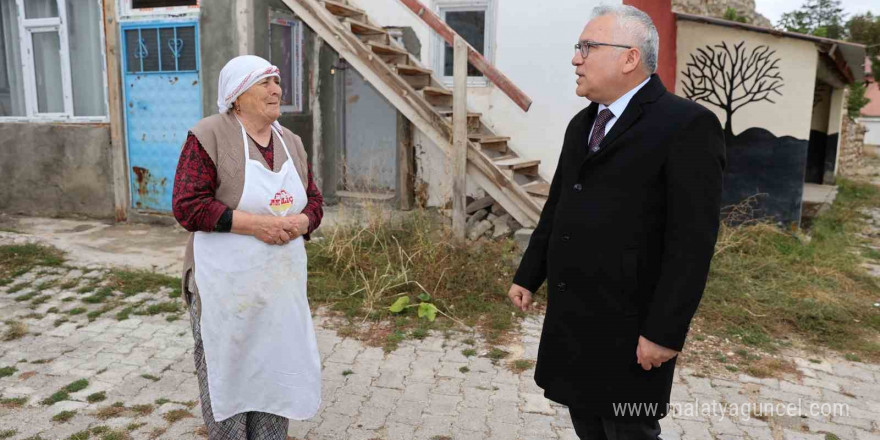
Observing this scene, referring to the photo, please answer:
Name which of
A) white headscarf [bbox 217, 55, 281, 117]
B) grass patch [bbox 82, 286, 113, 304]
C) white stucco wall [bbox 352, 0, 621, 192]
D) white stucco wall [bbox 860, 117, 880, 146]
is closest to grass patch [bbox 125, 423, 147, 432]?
white headscarf [bbox 217, 55, 281, 117]

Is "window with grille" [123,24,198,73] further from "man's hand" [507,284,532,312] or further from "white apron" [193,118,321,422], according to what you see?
"man's hand" [507,284,532,312]

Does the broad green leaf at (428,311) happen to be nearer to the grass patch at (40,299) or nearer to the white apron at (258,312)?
the white apron at (258,312)

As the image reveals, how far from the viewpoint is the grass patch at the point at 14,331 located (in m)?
4.60

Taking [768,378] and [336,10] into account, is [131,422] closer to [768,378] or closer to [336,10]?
[768,378]

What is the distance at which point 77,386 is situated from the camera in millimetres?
3824

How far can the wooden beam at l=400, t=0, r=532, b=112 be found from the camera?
6.00 metres

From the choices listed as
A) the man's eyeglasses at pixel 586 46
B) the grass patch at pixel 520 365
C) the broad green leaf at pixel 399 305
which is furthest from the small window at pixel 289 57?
the man's eyeglasses at pixel 586 46

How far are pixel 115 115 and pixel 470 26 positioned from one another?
4661 millimetres

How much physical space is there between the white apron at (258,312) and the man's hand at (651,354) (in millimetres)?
1388

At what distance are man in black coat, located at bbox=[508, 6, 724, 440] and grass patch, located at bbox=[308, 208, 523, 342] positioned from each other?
2511mm

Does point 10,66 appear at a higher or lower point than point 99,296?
higher

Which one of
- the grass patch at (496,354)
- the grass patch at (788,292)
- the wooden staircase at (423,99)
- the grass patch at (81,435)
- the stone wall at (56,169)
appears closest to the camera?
the grass patch at (81,435)

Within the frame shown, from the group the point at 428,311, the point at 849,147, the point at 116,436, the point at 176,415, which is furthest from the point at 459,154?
the point at 849,147

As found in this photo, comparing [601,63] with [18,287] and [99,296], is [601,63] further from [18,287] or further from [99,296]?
[18,287]
